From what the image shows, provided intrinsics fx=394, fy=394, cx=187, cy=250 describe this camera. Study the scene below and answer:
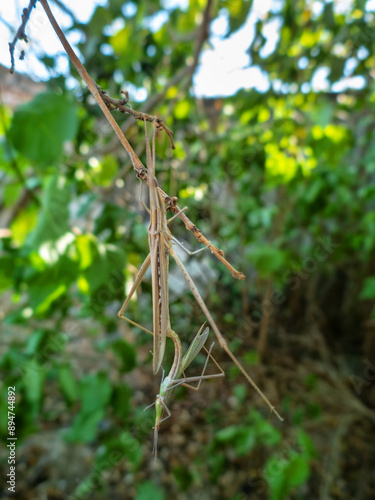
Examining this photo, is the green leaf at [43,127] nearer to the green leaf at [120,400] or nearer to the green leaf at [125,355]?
the green leaf at [125,355]

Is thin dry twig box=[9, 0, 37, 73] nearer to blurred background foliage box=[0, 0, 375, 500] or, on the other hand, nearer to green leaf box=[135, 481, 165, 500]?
blurred background foliage box=[0, 0, 375, 500]

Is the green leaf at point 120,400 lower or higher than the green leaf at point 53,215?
lower

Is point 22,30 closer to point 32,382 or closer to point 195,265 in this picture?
point 32,382

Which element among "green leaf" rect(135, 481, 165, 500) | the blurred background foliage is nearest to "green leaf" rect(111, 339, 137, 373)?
the blurred background foliage

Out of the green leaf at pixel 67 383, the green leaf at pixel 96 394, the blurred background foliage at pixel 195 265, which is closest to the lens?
the blurred background foliage at pixel 195 265

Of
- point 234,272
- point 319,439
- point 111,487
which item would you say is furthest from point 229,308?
point 234,272

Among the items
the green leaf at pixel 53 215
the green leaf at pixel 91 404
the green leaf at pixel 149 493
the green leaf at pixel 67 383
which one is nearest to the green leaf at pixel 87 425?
the green leaf at pixel 91 404

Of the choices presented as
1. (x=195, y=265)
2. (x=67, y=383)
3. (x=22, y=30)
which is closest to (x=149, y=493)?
(x=67, y=383)

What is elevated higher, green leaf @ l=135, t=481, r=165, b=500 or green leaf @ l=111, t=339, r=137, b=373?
green leaf @ l=111, t=339, r=137, b=373
